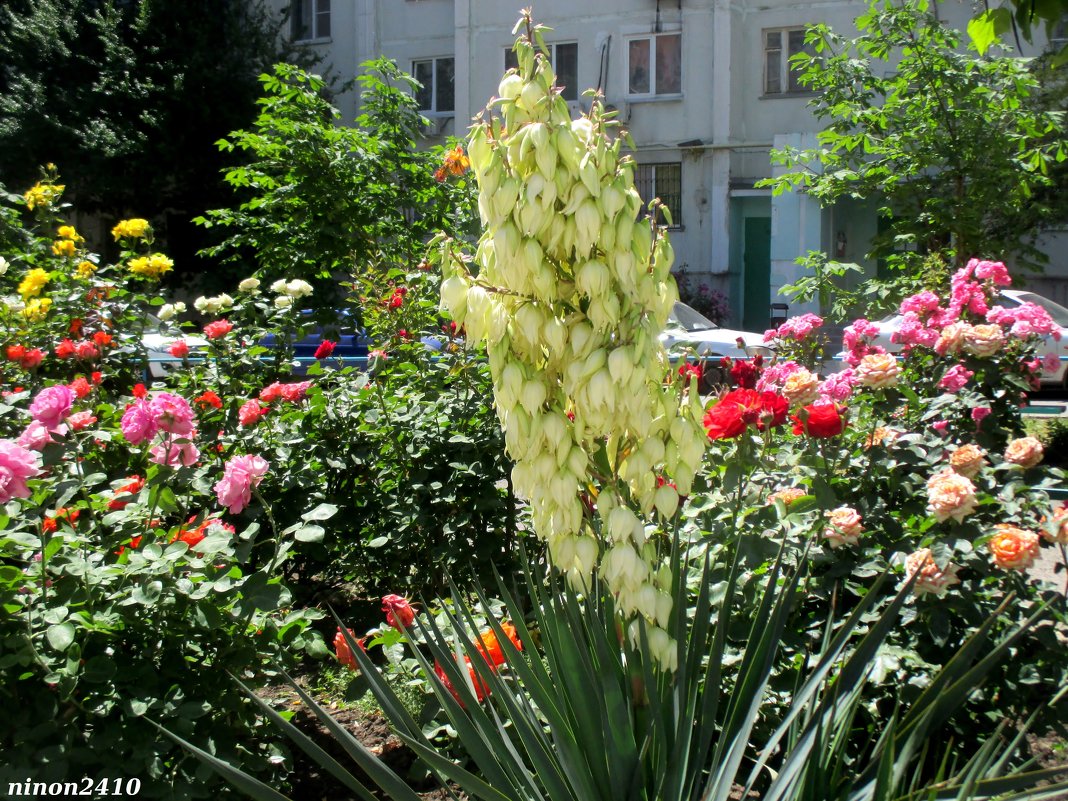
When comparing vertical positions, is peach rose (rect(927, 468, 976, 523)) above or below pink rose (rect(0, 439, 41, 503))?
below

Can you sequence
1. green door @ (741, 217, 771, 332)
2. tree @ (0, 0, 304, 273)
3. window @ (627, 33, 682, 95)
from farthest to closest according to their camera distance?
green door @ (741, 217, 771, 332) → window @ (627, 33, 682, 95) → tree @ (0, 0, 304, 273)

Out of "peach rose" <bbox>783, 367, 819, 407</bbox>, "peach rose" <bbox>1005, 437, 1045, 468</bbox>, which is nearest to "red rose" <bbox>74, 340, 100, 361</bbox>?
"peach rose" <bbox>783, 367, 819, 407</bbox>

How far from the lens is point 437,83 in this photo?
24.0 metres

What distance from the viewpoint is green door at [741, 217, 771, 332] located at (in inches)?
896

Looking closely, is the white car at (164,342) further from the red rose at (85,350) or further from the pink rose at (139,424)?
the pink rose at (139,424)

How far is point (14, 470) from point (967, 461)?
2.31m

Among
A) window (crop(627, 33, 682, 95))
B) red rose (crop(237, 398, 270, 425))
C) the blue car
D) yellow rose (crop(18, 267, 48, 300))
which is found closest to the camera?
red rose (crop(237, 398, 270, 425))

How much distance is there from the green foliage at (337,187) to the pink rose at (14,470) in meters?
5.31

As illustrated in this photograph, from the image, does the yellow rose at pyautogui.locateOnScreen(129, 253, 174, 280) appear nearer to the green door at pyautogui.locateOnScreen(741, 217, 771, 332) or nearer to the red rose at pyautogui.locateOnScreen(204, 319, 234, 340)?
the red rose at pyautogui.locateOnScreen(204, 319, 234, 340)

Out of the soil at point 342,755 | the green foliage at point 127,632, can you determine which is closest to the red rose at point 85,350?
the green foliage at point 127,632

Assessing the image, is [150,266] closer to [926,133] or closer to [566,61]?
[926,133]

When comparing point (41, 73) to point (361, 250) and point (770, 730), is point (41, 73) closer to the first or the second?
point (361, 250)

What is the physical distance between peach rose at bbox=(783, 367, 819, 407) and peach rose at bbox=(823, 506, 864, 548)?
1.30 feet

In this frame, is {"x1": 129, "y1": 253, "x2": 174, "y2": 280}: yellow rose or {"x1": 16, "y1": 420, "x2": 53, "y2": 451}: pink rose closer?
{"x1": 16, "y1": 420, "x2": 53, "y2": 451}: pink rose
